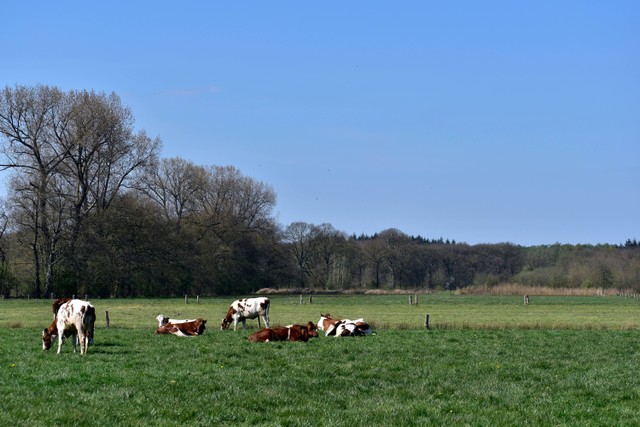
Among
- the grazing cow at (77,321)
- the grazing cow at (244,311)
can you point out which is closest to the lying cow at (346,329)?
the grazing cow at (244,311)

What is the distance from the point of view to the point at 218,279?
91312 millimetres

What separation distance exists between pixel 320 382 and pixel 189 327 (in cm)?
1252

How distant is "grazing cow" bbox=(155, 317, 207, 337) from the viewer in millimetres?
27375

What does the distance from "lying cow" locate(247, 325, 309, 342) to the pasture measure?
15.8 inches

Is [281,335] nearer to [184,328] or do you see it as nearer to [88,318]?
[184,328]

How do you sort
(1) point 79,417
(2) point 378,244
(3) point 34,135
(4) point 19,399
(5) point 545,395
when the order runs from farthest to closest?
(2) point 378,244 → (3) point 34,135 → (5) point 545,395 → (4) point 19,399 → (1) point 79,417

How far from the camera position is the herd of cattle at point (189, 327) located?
20672 millimetres

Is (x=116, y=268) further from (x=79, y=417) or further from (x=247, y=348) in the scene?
(x=79, y=417)

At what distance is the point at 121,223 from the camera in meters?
75.6

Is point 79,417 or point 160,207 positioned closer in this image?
point 79,417

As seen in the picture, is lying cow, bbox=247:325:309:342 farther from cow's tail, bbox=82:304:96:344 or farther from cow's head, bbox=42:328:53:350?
cow's head, bbox=42:328:53:350

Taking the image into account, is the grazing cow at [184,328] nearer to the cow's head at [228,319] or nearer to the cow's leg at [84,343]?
the cow's head at [228,319]

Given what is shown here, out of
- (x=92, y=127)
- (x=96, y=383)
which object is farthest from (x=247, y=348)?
(x=92, y=127)

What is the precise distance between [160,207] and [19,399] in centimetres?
7800
